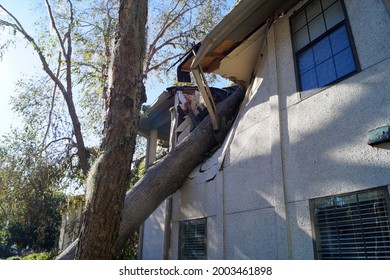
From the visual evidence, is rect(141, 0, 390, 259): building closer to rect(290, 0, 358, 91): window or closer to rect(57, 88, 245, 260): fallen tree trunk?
rect(290, 0, 358, 91): window

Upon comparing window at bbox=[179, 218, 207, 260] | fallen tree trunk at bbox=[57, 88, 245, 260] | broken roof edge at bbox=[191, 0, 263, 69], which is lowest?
window at bbox=[179, 218, 207, 260]

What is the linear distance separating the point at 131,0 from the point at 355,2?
320cm

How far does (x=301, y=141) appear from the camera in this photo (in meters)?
4.26

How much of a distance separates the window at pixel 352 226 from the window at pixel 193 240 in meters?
2.88

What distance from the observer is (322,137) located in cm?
394

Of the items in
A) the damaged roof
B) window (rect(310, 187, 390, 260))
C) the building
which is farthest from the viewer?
the damaged roof

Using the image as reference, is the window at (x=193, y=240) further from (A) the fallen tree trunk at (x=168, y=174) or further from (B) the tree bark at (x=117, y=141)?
(B) the tree bark at (x=117, y=141)

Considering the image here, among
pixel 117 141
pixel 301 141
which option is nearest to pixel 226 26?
pixel 301 141

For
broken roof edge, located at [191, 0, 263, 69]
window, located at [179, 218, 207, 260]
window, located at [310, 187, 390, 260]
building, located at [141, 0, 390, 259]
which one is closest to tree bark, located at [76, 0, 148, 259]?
broken roof edge, located at [191, 0, 263, 69]

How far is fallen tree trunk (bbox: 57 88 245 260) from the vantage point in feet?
18.3

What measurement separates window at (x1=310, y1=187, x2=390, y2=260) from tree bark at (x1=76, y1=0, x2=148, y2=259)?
251cm

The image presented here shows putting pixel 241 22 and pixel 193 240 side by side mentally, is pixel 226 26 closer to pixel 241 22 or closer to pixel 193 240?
pixel 241 22

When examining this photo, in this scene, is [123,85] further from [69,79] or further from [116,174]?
[69,79]

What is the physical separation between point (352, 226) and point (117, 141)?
299 cm
